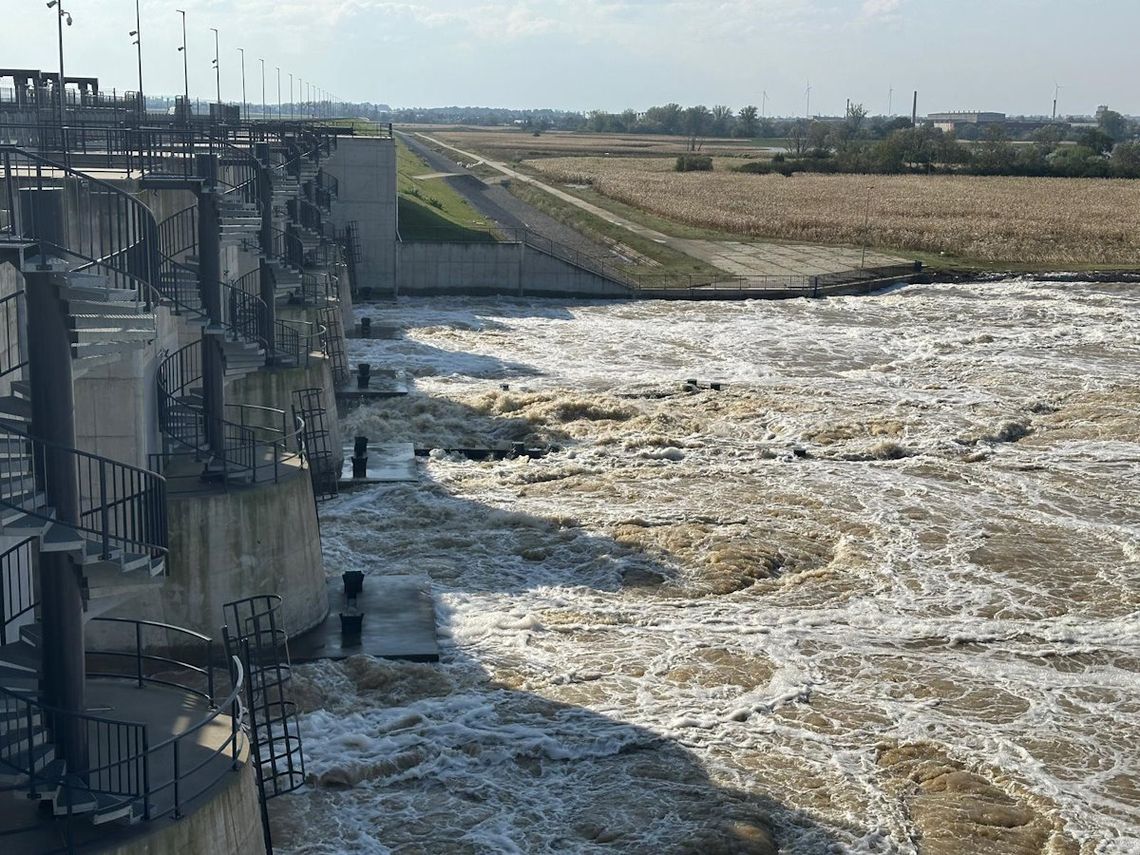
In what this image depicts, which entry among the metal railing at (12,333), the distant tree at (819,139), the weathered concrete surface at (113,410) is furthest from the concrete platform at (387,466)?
the distant tree at (819,139)

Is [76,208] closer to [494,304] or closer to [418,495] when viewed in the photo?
[418,495]

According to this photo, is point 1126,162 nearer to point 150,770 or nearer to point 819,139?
point 819,139

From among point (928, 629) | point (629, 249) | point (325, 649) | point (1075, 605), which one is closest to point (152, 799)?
point (325, 649)

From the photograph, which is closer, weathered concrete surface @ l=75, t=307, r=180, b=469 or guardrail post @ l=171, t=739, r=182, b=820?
guardrail post @ l=171, t=739, r=182, b=820

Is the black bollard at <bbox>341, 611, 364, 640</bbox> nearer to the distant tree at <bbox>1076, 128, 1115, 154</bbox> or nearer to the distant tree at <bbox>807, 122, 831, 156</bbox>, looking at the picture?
A: the distant tree at <bbox>1076, 128, 1115, 154</bbox>

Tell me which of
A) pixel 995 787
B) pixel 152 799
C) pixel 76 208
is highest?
pixel 76 208

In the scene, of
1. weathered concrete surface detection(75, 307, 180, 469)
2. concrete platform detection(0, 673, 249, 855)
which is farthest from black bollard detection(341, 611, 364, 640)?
concrete platform detection(0, 673, 249, 855)
